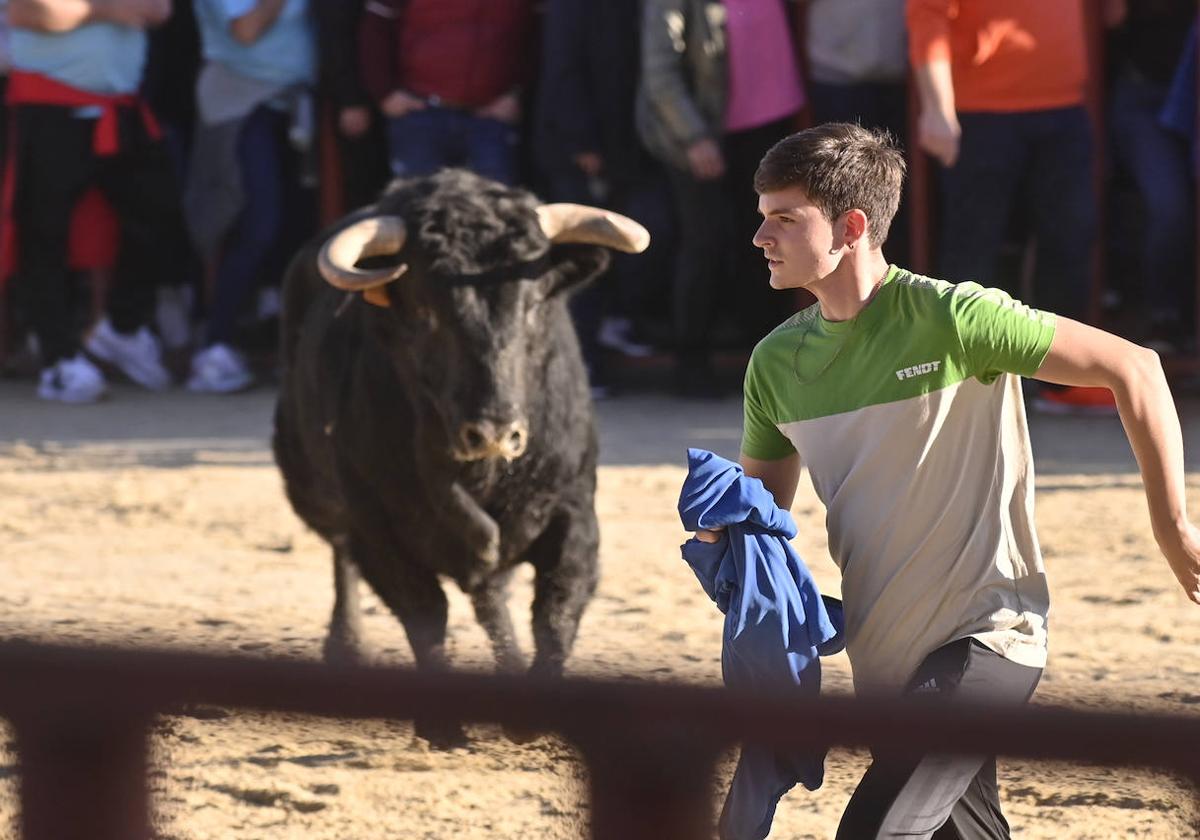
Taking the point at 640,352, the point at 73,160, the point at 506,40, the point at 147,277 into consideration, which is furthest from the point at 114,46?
the point at 640,352

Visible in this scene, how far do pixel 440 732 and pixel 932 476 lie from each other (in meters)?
1.50

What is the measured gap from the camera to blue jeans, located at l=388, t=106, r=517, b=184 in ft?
28.8

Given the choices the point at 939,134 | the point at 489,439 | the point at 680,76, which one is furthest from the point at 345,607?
the point at 680,76

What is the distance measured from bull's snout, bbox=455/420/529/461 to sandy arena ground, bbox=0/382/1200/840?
60 cm

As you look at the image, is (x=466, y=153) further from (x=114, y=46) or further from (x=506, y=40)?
(x=114, y=46)

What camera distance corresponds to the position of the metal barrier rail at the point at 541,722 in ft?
4.73

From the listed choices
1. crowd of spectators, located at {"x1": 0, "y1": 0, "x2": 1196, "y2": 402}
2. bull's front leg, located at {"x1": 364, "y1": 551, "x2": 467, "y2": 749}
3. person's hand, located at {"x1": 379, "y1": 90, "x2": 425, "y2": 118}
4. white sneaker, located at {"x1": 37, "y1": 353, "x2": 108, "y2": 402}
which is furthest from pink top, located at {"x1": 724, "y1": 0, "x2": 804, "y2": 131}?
bull's front leg, located at {"x1": 364, "y1": 551, "x2": 467, "y2": 749}

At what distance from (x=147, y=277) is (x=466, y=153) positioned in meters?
2.00

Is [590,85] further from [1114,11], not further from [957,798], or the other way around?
[957,798]

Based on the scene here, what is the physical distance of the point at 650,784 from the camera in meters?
1.52

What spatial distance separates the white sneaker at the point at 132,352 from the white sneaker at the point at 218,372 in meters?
0.22

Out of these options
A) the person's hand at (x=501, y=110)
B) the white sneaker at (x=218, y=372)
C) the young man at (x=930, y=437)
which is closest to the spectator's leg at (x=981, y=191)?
the person's hand at (x=501, y=110)

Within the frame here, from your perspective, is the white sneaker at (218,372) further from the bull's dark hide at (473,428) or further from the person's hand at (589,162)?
the bull's dark hide at (473,428)

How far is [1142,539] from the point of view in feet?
21.3
